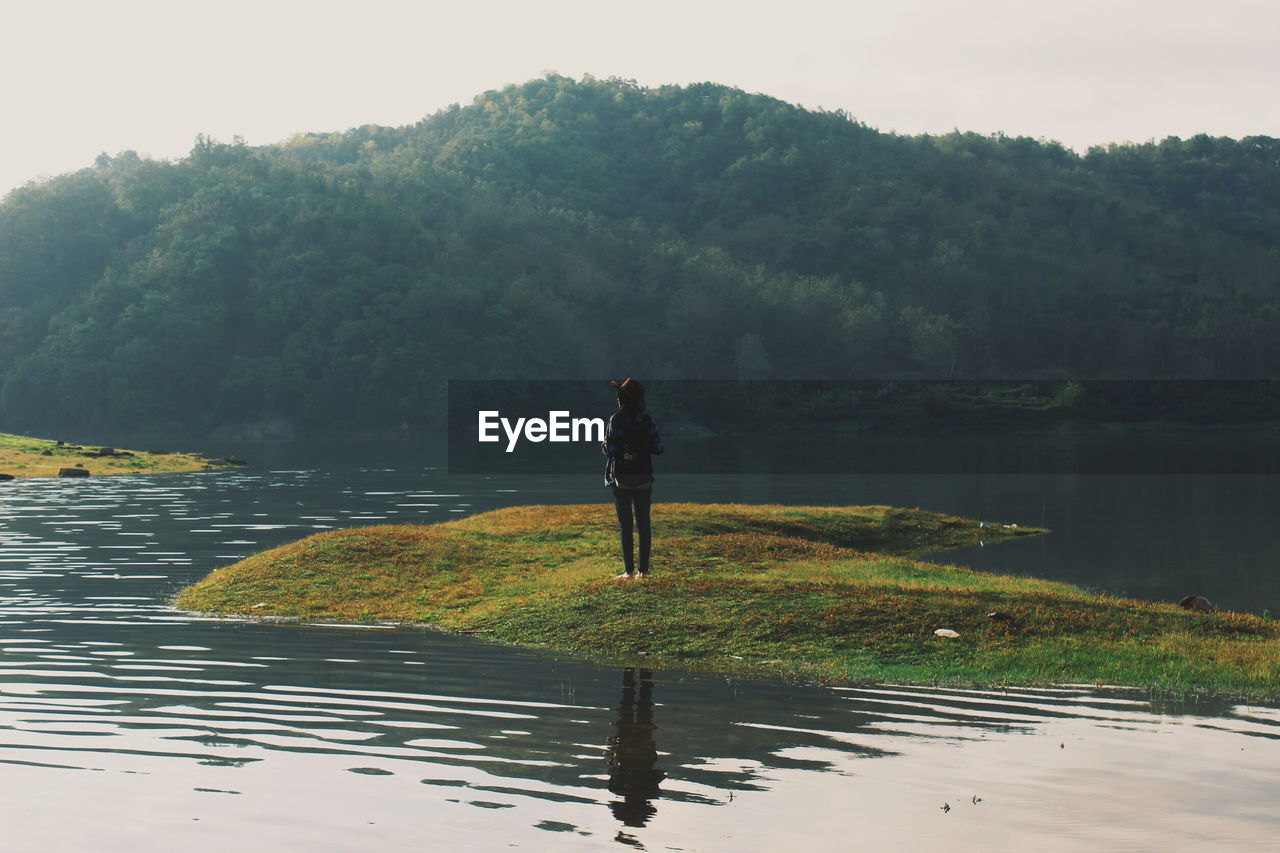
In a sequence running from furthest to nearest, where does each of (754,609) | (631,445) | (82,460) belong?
1. (82,460)
2. (631,445)
3. (754,609)

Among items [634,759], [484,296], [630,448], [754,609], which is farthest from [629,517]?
[484,296]

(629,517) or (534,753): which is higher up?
(629,517)

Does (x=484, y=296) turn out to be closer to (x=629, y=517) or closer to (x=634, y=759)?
(x=629, y=517)

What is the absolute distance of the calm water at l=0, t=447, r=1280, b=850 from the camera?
28.2 ft

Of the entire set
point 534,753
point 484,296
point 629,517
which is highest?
point 484,296

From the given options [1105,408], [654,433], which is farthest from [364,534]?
[1105,408]

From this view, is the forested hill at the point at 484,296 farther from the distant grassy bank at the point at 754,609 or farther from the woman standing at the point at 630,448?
the woman standing at the point at 630,448

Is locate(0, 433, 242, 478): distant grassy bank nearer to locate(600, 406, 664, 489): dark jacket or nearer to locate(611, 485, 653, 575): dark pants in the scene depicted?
locate(611, 485, 653, 575): dark pants

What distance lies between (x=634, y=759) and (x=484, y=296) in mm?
142708

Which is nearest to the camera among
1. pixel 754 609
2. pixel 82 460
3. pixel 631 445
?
pixel 754 609

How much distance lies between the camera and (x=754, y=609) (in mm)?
17250

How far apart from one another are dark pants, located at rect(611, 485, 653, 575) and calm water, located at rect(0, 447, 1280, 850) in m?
3.15

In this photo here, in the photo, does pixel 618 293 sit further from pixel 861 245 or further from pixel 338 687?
pixel 338 687

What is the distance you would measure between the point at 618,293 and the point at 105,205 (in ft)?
207
